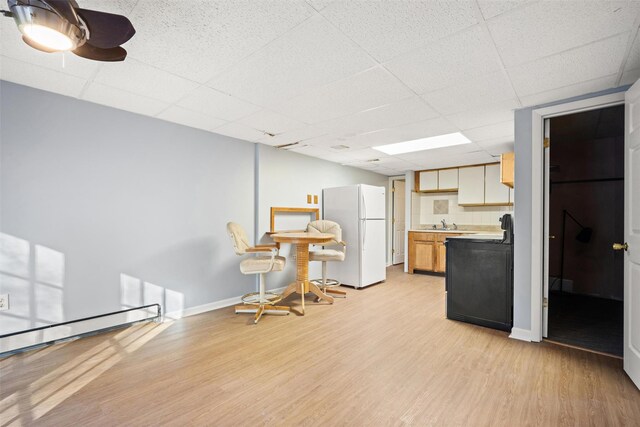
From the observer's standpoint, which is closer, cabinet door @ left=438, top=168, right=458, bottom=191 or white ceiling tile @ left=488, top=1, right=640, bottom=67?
white ceiling tile @ left=488, top=1, right=640, bottom=67

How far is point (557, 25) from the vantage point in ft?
5.52

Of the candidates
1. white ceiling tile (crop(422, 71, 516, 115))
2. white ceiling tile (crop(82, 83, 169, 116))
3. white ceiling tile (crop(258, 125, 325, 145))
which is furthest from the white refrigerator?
white ceiling tile (crop(82, 83, 169, 116))

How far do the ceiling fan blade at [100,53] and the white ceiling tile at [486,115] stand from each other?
2943 mm

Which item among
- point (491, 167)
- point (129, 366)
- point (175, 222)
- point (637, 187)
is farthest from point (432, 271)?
point (129, 366)

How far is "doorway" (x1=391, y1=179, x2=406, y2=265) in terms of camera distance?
24.1ft

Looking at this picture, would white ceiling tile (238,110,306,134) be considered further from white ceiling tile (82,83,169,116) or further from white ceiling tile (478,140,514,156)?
white ceiling tile (478,140,514,156)

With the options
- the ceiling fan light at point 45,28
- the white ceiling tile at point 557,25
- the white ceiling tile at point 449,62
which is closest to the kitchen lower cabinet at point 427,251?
the white ceiling tile at point 449,62

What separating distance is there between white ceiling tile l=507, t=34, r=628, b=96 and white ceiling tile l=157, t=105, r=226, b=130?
287cm

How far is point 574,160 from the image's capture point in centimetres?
465

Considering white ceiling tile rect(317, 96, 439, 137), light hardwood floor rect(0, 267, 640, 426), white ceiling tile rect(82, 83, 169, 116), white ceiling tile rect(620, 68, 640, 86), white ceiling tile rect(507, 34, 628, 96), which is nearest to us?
light hardwood floor rect(0, 267, 640, 426)

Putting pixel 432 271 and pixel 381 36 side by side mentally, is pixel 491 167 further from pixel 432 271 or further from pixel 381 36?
pixel 381 36

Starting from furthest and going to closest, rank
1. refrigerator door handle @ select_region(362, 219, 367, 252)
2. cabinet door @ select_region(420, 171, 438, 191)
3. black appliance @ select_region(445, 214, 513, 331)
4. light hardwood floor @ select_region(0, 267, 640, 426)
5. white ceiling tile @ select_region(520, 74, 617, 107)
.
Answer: cabinet door @ select_region(420, 171, 438, 191)
refrigerator door handle @ select_region(362, 219, 367, 252)
black appliance @ select_region(445, 214, 513, 331)
white ceiling tile @ select_region(520, 74, 617, 107)
light hardwood floor @ select_region(0, 267, 640, 426)

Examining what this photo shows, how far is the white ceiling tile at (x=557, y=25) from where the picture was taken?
1542 millimetres

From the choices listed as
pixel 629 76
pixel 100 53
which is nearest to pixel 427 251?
pixel 629 76
